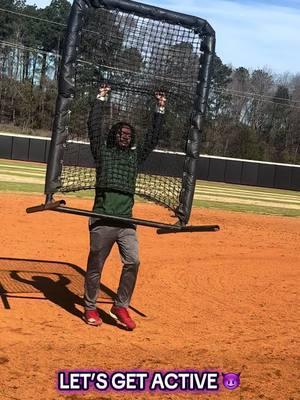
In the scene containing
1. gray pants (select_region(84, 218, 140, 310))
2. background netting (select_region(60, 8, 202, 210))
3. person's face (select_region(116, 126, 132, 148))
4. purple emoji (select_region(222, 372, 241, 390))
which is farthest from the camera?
background netting (select_region(60, 8, 202, 210))

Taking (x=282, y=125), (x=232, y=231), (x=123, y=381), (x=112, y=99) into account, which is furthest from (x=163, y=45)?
(x=282, y=125)

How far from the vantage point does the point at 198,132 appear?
6027 mm

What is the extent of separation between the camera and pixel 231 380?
177 inches

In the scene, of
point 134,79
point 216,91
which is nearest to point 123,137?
point 134,79

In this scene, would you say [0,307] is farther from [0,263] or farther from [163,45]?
[163,45]

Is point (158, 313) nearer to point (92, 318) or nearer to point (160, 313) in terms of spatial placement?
point (160, 313)

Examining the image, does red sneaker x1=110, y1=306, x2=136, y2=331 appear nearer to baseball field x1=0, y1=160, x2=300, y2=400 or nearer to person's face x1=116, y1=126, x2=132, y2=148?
baseball field x1=0, y1=160, x2=300, y2=400

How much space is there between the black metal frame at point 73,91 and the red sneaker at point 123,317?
35.3 inches

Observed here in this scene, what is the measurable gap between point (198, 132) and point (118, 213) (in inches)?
50.3

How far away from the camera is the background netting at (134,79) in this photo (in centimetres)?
608

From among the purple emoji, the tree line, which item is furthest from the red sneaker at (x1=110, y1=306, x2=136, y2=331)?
the tree line

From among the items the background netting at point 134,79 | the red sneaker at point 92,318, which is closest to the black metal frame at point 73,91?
the background netting at point 134,79

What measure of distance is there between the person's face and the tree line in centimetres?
4852

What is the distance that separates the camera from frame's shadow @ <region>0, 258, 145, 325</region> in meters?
6.30
